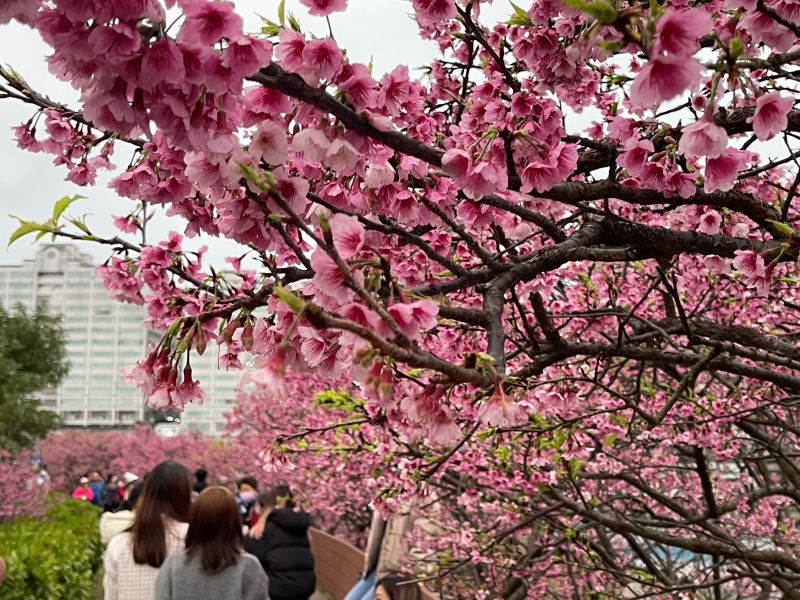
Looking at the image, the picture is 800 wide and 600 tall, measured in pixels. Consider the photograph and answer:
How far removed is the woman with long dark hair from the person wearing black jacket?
250 centimetres

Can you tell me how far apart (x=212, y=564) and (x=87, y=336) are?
329 feet

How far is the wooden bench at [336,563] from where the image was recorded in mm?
8430

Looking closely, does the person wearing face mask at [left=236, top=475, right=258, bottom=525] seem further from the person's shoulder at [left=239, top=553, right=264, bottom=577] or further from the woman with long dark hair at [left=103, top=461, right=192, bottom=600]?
the person's shoulder at [left=239, top=553, right=264, bottom=577]

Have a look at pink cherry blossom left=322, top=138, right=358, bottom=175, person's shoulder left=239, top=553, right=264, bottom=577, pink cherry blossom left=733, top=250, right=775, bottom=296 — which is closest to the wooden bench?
person's shoulder left=239, top=553, right=264, bottom=577

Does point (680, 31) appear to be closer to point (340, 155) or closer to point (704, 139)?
point (704, 139)

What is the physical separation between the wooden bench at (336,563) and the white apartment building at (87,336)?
7606 centimetres

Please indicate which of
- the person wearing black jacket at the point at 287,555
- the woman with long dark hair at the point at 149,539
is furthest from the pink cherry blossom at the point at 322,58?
the person wearing black jacket at the point at 287,555

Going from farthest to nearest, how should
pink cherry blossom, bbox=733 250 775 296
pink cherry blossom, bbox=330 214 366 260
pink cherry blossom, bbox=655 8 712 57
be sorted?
pink cherry blossom, bbox=733 250 775 296, pink cherry blossom, bbox=330 214 366 260, pink cherry blossom, bbox=655 8 712 57

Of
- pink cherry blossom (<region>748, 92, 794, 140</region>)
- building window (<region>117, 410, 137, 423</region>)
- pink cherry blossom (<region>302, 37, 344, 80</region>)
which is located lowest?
building window (<region>117, 410, 137, 423</region>)

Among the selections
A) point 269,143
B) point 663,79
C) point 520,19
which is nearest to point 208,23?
point 269,143

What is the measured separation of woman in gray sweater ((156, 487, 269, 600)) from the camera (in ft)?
11.3

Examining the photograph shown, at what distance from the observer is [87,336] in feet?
314

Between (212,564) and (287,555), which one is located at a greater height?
(212,564)

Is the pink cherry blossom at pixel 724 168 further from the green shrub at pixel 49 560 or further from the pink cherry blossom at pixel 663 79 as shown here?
the green shrub at pixel 49 560
